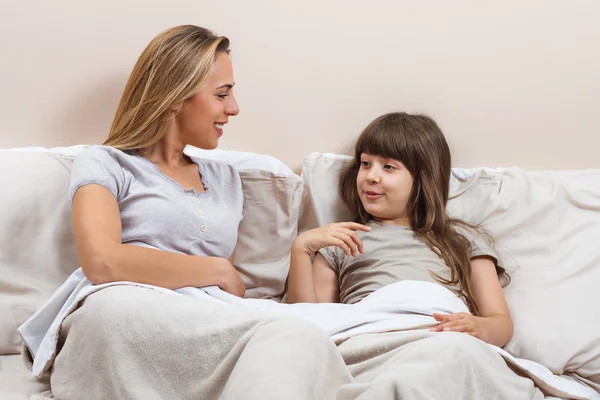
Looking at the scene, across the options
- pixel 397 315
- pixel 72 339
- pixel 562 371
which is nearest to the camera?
pixel 72 339

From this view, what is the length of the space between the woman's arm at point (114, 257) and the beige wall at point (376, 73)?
464 mm

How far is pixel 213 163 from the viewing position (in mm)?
1743

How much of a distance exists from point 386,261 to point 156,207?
508mm

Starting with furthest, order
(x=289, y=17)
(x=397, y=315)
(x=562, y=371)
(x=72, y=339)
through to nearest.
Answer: (x=289, y=17) < (x=562, y=371) < (x=397, y=315) < (x=72, y=339)

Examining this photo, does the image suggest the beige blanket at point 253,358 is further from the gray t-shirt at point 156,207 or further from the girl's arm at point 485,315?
the gray t-shirt at point 156,207

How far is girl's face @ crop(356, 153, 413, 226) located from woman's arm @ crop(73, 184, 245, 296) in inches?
16.2

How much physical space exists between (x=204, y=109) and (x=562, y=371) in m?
0.91

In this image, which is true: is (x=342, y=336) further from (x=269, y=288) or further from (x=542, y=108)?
(x=542, y=108)

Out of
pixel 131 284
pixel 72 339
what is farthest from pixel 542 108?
pixel 72 339

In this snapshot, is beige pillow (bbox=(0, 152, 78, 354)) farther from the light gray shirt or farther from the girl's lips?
the girl's lips

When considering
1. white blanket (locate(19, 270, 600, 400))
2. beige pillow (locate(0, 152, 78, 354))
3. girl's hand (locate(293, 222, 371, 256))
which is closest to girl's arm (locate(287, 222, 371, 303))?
girl's hand (locate(293, 222, 371, 256))

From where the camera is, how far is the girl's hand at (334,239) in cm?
156

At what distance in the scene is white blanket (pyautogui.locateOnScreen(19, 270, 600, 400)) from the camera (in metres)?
1.34

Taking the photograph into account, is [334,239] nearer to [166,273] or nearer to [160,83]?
[166,273]
